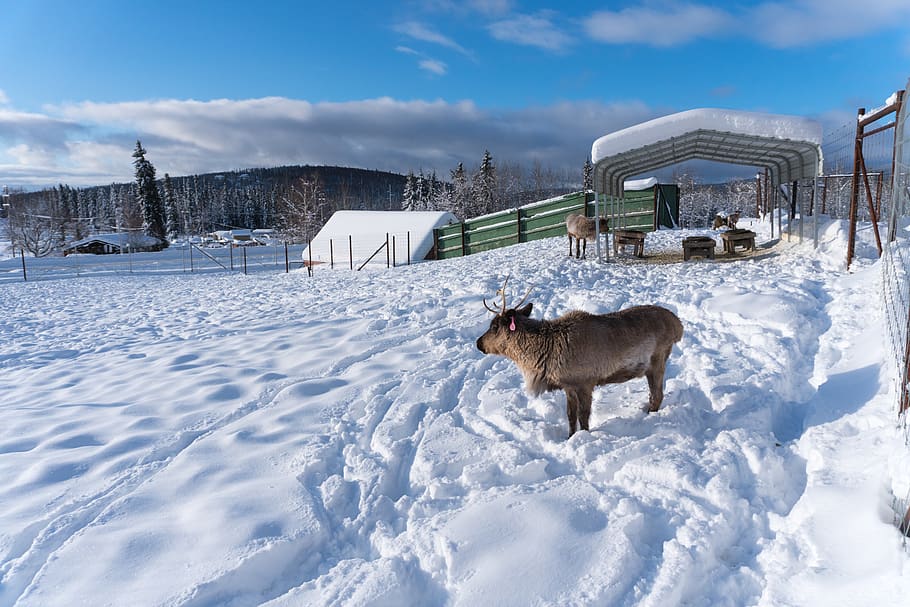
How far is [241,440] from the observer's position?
477 cm

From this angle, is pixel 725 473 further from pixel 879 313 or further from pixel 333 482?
pixel 879 313

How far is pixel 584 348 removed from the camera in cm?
456

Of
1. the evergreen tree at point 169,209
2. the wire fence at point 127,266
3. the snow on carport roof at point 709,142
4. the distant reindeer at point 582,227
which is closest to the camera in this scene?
the snow on carport roof at point 709,142

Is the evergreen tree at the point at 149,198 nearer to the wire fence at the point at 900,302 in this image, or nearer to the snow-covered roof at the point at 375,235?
the snow-covered roof at the point at 375,235

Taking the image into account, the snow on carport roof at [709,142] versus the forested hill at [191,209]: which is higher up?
the forested hill at [191,209]

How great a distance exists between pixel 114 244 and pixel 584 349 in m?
66.7

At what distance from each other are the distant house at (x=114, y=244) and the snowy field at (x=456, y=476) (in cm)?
5643

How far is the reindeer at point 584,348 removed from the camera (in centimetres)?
459

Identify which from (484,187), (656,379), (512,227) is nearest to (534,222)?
(512,227)

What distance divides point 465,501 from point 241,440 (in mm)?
2372

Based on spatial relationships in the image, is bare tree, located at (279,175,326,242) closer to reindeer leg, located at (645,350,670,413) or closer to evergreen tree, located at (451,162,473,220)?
evergreen tree, located at (451,162,473,220)

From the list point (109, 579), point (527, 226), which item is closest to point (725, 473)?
point (109, 579)

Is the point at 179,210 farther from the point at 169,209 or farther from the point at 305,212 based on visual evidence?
the point at 305,212

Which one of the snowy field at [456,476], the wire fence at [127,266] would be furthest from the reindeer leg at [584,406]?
the wire fence at [127,266]
